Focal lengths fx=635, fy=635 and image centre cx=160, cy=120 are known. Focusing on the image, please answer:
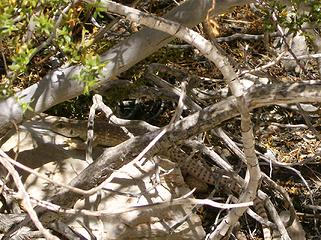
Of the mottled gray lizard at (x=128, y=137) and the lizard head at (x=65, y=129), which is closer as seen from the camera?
the mottled gray lizard at (x=128, y=137)

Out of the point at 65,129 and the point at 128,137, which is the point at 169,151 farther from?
the point at 65,129

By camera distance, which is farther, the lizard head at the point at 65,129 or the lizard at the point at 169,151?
the lizard head at the point at 65,129

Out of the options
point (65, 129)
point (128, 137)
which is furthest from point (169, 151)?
point (65, 129)

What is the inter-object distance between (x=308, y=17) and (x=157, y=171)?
1.48 metres

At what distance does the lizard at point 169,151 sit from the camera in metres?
4.83

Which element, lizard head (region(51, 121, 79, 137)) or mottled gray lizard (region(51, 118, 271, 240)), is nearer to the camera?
mottled gray lizard (region(51, 118, 271, 240))

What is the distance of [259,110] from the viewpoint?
5473 mm

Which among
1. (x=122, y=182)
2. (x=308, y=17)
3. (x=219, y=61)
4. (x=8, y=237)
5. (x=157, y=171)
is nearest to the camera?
(x=219, y=61)

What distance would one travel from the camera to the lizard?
15.9 ft

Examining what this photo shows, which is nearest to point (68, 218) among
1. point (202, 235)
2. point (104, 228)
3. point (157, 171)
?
point (104, 228)

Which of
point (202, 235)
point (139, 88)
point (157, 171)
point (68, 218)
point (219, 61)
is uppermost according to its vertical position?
point (219, 61)

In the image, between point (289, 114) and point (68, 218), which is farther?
point (289, 114)

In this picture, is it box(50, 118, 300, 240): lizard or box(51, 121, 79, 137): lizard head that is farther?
box(51, 121, 79, 137): lizard head

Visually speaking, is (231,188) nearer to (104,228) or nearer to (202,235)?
(202,235)
